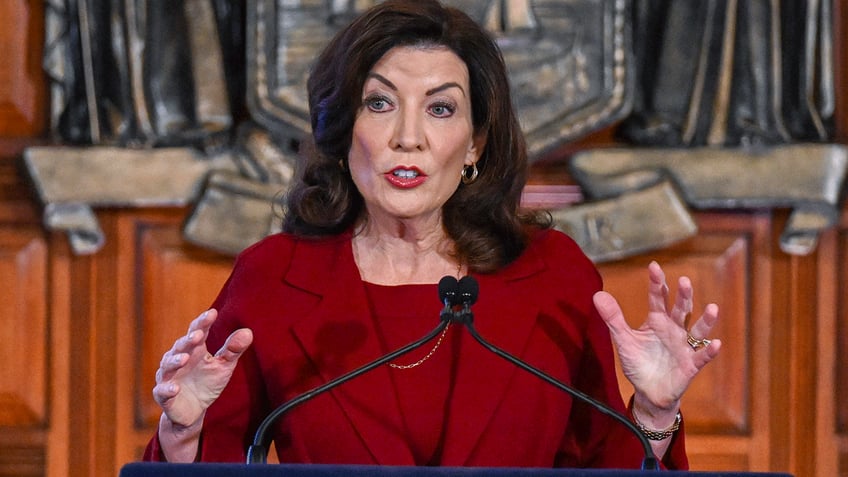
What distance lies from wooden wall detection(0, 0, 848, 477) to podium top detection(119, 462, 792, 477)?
2.09 metres

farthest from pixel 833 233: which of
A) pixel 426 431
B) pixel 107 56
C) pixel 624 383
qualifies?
A: pixel 107 56

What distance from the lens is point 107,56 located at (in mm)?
3273

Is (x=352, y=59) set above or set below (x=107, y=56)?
above

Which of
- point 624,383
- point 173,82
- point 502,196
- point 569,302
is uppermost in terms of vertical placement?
point 502,196

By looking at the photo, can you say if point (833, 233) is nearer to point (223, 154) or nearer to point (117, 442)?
point (223, 154)

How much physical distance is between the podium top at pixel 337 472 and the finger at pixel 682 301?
0.39 meters

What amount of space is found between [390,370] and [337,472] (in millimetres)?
623

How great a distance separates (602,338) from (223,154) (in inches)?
66.1

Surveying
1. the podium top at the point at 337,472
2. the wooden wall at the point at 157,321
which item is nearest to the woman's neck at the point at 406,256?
the podium top at the point at 337,472

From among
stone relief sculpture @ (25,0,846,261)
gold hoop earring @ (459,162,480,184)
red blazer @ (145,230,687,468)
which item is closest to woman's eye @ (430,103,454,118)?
gold hoop earring @ (459,162,480,184)

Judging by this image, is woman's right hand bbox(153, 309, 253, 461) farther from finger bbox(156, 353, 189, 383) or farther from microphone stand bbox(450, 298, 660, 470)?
microphone stand bbox(450, 298, 660, 470)

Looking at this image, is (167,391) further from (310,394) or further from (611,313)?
(611,313)

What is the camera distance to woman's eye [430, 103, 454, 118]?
6.12 feet

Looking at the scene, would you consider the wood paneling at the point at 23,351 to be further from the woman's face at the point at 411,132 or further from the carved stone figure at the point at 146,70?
the woman's face at the point at 411,132
